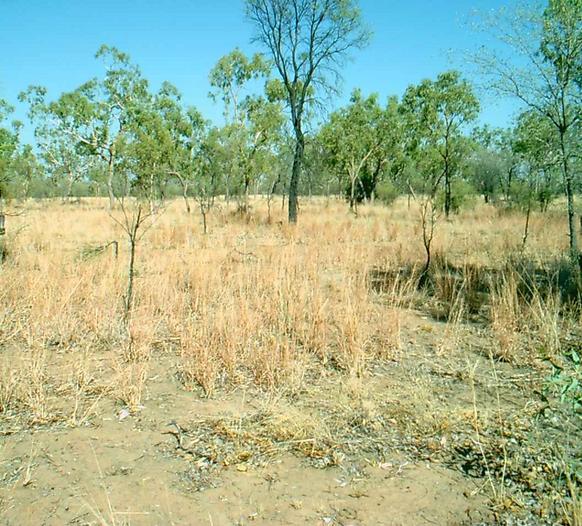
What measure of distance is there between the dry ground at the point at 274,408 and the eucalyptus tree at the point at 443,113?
55.2 ft

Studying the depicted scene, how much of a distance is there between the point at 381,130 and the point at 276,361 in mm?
23032

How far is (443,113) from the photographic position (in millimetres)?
21547

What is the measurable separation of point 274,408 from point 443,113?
21.4 m

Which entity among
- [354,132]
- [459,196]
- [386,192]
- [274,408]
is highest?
[354,132]

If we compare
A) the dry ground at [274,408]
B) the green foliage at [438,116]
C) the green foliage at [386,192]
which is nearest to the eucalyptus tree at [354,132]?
the green foliage at [438,116]

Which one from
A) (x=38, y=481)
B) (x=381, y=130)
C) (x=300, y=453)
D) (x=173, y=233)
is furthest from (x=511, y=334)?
(x=381, y=130)

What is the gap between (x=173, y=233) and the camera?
12688 millimetres

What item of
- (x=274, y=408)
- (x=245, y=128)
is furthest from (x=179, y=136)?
(x=274, y=408)

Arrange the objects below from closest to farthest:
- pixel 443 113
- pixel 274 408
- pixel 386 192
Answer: pixel 274 408 < pixel 443 113 < pixel 386 192

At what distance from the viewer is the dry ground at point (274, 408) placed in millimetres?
2404

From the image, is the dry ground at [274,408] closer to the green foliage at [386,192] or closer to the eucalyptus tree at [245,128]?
the eucalyptus tree at [245,128]

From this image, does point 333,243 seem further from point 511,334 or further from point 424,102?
point 424,102

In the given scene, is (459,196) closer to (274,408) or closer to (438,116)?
(438,116)

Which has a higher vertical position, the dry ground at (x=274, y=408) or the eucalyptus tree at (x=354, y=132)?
the eucalyptus tree at (x=354, y=132)
